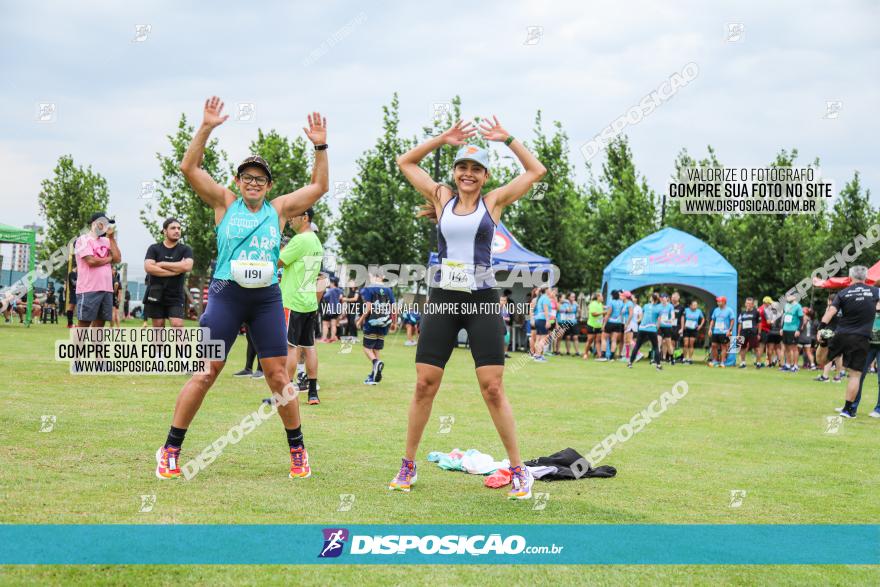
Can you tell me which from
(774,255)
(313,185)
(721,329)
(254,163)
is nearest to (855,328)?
(313,185)

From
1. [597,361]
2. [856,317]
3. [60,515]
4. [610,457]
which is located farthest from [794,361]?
[60,515]

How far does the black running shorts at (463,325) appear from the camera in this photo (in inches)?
216

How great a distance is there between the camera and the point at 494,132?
18.5 feet

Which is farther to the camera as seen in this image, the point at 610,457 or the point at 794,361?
the point at 794,361

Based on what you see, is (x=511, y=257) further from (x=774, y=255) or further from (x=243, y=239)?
(x=243, y=239)

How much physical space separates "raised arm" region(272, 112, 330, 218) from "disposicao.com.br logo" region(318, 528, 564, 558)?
2574 millimetres

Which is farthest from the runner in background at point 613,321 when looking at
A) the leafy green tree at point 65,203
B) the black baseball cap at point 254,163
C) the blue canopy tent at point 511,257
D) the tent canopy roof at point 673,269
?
the leafy green tree at point 65,203

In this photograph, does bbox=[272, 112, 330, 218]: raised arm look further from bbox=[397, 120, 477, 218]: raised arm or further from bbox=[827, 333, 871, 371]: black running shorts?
bbox=[827, 333, 871, 371]: black running shorts

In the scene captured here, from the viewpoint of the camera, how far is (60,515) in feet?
14.3

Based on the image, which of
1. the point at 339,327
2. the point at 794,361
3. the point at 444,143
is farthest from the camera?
the point at 339,327

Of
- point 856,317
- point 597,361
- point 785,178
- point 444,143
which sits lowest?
point 597,361

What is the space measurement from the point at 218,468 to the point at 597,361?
60.1ft

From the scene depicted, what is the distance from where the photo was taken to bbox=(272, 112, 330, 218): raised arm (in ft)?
19.2

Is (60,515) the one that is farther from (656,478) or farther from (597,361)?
(597,361)
